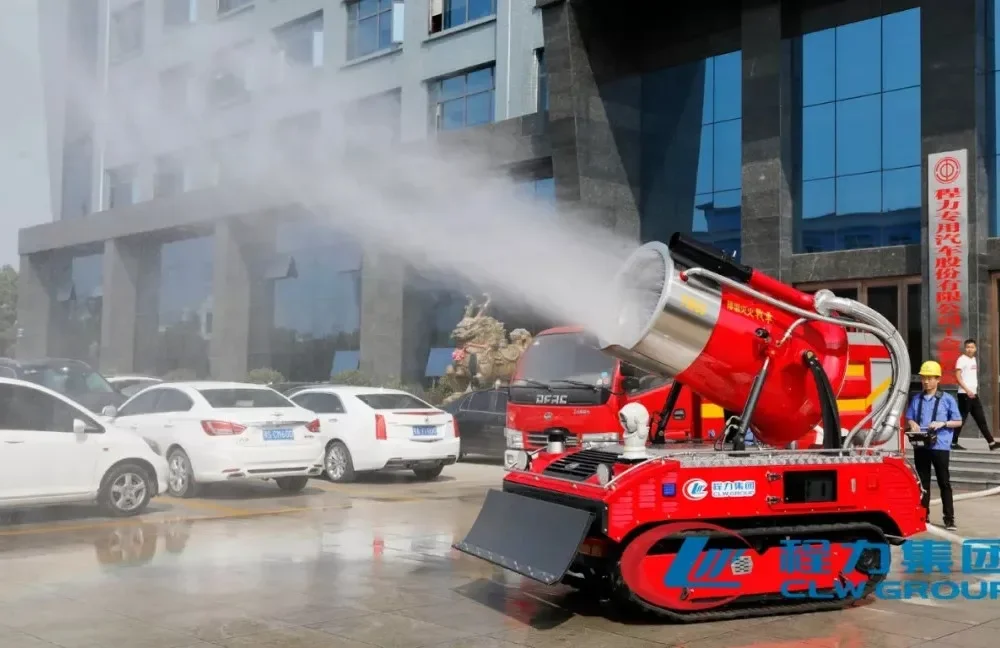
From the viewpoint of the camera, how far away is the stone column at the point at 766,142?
21.7m

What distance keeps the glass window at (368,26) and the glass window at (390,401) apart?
54.3 feet

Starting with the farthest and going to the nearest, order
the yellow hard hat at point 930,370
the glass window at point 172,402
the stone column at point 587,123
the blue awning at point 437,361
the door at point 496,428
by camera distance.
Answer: the blue awning at point 437,361 → the stone column at point 587,123 → the door at point 496,428 → the glass window at point 172,402 → the yellow hard hat at point 930,370

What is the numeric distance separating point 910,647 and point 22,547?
7.91m

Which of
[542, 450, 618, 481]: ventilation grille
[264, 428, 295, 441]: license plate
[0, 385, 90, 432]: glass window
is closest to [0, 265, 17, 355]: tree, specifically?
[264, 428, 295, 441]: license plate

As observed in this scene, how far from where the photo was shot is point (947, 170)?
19156mm

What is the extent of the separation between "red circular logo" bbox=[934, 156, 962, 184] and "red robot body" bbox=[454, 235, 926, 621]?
1280cm

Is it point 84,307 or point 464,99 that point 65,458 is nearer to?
point 464,99

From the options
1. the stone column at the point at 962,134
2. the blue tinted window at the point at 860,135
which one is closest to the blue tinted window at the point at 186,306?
the blue tinted window at the point at 860,135

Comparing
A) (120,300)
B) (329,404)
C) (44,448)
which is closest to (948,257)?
(329,404)

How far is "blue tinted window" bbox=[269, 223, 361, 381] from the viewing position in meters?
34.4

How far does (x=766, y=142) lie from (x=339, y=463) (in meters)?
12.2

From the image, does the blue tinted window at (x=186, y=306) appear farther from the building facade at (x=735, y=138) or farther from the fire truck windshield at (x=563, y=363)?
the fire truck windshield at (x=563, y=363)

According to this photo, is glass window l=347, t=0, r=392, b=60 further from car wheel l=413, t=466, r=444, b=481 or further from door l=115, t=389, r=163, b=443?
door l=115, t=389, r=163, b=443

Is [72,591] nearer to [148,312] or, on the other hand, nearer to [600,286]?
[600,286]
